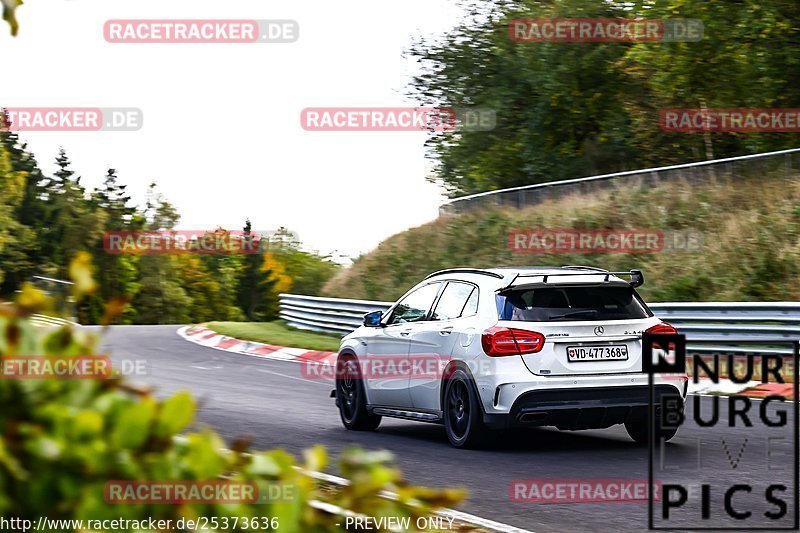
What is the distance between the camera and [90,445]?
2.05 m

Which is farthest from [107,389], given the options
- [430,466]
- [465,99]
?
[465,99]

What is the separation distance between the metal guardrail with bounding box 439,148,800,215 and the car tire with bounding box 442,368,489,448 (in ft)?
46.2

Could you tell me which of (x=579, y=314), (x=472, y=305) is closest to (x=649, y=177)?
(x=472, y=305)

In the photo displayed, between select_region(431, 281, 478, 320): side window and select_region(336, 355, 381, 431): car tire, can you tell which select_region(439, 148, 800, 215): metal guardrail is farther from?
select_region(431, 281, 478, 320): side window

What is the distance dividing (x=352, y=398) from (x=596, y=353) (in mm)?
3457

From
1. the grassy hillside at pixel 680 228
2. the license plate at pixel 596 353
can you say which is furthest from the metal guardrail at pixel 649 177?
the license plate at pixel 596 353

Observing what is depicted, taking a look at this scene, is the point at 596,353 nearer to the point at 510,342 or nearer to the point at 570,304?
the point at 570,304

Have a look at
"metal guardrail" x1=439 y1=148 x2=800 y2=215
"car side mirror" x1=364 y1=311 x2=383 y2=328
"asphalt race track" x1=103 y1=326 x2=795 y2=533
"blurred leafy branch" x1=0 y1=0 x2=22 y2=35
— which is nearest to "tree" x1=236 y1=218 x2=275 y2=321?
"metal guardrail" x1=439 y1=148 x2=800 y2=215

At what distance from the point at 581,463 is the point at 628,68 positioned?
26472 millimetres

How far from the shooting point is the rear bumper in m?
9.73

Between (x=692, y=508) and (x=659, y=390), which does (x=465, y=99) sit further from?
(x=692, y=508)

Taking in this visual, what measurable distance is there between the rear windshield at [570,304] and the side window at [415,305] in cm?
134

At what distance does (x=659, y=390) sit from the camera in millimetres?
10102

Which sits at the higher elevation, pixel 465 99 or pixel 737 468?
pixel 465 99
